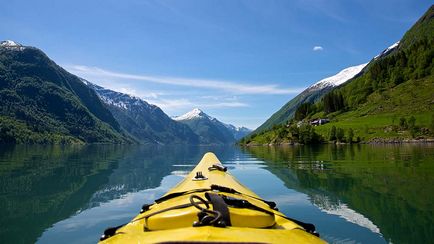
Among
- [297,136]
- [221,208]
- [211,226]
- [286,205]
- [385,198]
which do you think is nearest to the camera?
[211,226]

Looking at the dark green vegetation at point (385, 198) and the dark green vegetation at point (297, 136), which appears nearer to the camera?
the dark green vegetation at point (385, 198)

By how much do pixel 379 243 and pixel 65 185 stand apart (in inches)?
899

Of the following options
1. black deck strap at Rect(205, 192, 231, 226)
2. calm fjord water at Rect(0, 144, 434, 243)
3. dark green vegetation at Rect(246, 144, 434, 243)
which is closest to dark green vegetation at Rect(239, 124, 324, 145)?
dark green vegetation at Rect(246, 144, 434, 243)

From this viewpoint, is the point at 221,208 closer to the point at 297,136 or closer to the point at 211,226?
the point at 211,226

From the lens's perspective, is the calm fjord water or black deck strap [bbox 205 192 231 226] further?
the calm fjord water

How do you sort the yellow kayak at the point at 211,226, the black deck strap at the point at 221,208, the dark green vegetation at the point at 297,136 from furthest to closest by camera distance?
1. the dark green vegetation at the point at 297,136
2. the black deck strap at the point at 221,208
3. the yellow kayak at the point at 211,226

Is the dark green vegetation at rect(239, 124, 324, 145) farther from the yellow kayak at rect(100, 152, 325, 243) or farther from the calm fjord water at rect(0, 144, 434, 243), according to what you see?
the yellow kayak at rect(100, 152, 325, 243)

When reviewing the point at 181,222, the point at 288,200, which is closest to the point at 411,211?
the point at 288,200

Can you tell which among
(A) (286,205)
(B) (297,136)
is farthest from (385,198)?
(B) (297,136)

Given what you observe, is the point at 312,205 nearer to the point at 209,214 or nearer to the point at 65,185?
the point at 209,214

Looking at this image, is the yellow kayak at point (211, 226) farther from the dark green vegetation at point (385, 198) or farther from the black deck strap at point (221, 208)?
the dark green vegetation at point (385, 198)

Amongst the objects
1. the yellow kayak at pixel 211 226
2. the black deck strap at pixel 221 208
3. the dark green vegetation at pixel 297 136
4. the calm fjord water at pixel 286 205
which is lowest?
the calm fjord water at pixel 286 205

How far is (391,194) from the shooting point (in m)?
19.8

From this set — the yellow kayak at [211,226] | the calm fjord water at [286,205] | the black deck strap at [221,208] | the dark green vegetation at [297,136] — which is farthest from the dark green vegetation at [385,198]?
the dark green vegetation at [297,136]
